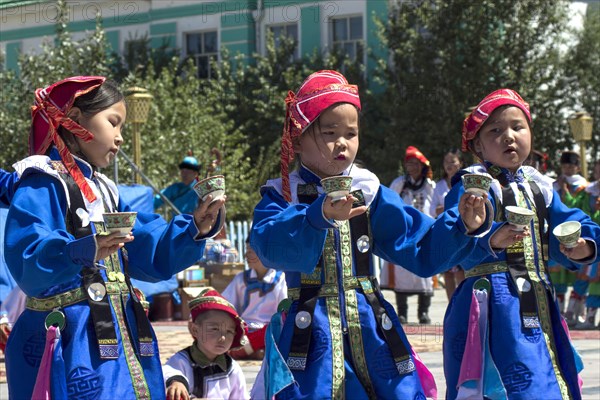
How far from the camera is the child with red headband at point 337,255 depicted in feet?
13.9

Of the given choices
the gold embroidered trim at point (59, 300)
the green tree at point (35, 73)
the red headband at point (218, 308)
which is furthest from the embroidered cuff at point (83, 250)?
the green tree at point (35, 73)

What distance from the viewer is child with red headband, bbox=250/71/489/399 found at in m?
4.25

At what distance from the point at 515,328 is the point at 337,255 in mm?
999

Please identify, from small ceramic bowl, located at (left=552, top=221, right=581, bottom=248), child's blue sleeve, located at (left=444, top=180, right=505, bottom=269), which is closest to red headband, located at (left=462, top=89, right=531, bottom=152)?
child's blue sleeve, located at (left=444, top=180, right=505, bottom=269)

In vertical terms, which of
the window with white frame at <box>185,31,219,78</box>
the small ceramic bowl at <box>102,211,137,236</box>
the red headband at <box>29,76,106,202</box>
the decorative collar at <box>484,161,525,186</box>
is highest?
the window with white frame at <box>185,31,219,78</box>

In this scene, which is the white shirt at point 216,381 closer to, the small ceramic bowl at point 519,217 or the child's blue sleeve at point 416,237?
the child's blue sleeve at point 416,237

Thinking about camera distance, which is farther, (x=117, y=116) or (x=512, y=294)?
(x=512, y=294)

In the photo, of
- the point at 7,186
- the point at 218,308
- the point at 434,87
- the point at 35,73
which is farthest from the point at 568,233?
the point at 434,87

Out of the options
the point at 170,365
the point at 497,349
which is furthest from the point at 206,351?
the point at 497,349

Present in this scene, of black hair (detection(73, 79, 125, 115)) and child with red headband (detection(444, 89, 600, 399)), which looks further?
child with red headband (detection(444, 89, 600, 399))

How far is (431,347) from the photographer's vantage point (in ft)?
33.8

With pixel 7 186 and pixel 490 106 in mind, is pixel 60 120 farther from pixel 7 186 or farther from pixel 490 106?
pixel 490 106

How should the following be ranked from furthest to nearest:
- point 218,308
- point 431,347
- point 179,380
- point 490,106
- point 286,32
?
point 286,32 < point 431,347 < point 218,308 < point 179,380 < point 490,106

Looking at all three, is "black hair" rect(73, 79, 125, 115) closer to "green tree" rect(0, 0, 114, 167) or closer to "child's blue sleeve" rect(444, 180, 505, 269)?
"child's blue sleeve" rect(444, 180, 505, 269)
